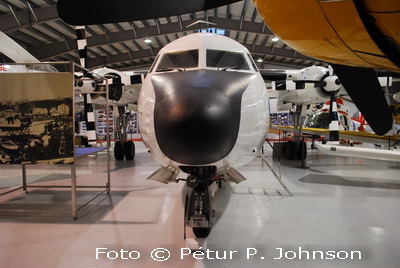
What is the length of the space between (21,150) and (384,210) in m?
6.40

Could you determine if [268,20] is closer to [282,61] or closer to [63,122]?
[63,122]

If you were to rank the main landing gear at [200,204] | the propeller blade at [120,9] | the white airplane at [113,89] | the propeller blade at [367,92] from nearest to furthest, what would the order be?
the propeller blade at [120,9]
the propeller blade at [367,92]
the main landing gear at [200,204]
the white airplane at [113,89]

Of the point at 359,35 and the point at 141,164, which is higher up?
the point at 359,35

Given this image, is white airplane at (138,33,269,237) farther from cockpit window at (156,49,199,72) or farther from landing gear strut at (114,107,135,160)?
landing gear strut at (114,107,135,160)

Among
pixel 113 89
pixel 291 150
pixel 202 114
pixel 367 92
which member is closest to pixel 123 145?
pixel 113 89

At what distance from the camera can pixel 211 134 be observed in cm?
257

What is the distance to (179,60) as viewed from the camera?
4.12 meters

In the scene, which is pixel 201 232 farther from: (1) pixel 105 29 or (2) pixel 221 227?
(1) pixel 105 29

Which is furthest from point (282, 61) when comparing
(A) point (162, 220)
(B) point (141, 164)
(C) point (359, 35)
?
(C) point (359, 35)

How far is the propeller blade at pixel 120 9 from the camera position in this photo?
247 cm

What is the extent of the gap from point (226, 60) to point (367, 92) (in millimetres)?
1967

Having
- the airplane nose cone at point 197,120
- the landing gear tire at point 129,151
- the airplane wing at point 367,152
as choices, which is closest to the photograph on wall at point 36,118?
the airplane nose cone at point 197,120

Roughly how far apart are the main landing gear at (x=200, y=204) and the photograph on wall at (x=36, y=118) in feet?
7.37

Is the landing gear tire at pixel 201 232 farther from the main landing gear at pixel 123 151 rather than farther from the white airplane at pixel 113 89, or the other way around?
the main landing gear at pixel 123 151
